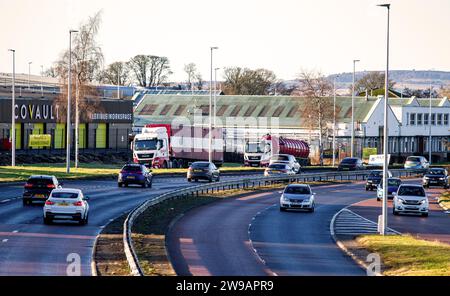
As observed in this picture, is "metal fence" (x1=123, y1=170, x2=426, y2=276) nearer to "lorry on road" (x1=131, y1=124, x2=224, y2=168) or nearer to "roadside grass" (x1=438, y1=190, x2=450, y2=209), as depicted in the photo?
"lorry on road" (x1=131, y1=124, x2=224, y2=168)

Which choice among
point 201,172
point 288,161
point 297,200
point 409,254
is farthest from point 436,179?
point 409,254

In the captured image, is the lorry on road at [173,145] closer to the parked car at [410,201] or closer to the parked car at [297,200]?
the parked car at [297,200]

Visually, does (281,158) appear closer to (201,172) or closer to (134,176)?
(201,172)

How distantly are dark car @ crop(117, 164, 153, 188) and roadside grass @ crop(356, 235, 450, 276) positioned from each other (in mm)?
26954

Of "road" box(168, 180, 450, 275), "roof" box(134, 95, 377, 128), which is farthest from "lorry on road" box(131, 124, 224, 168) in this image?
"roof" box(134, 95, 377, 128)

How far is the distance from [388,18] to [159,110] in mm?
105281

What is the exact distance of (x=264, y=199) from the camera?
64.3 metres

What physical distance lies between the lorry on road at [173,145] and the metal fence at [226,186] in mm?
10609

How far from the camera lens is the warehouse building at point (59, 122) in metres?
98.6

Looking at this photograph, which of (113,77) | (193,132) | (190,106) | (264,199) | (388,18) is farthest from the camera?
(113,77)

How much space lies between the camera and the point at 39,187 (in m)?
49.1

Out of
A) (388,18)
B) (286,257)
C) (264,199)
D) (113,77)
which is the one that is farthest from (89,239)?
(113,77)

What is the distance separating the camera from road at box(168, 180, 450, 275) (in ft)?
102
